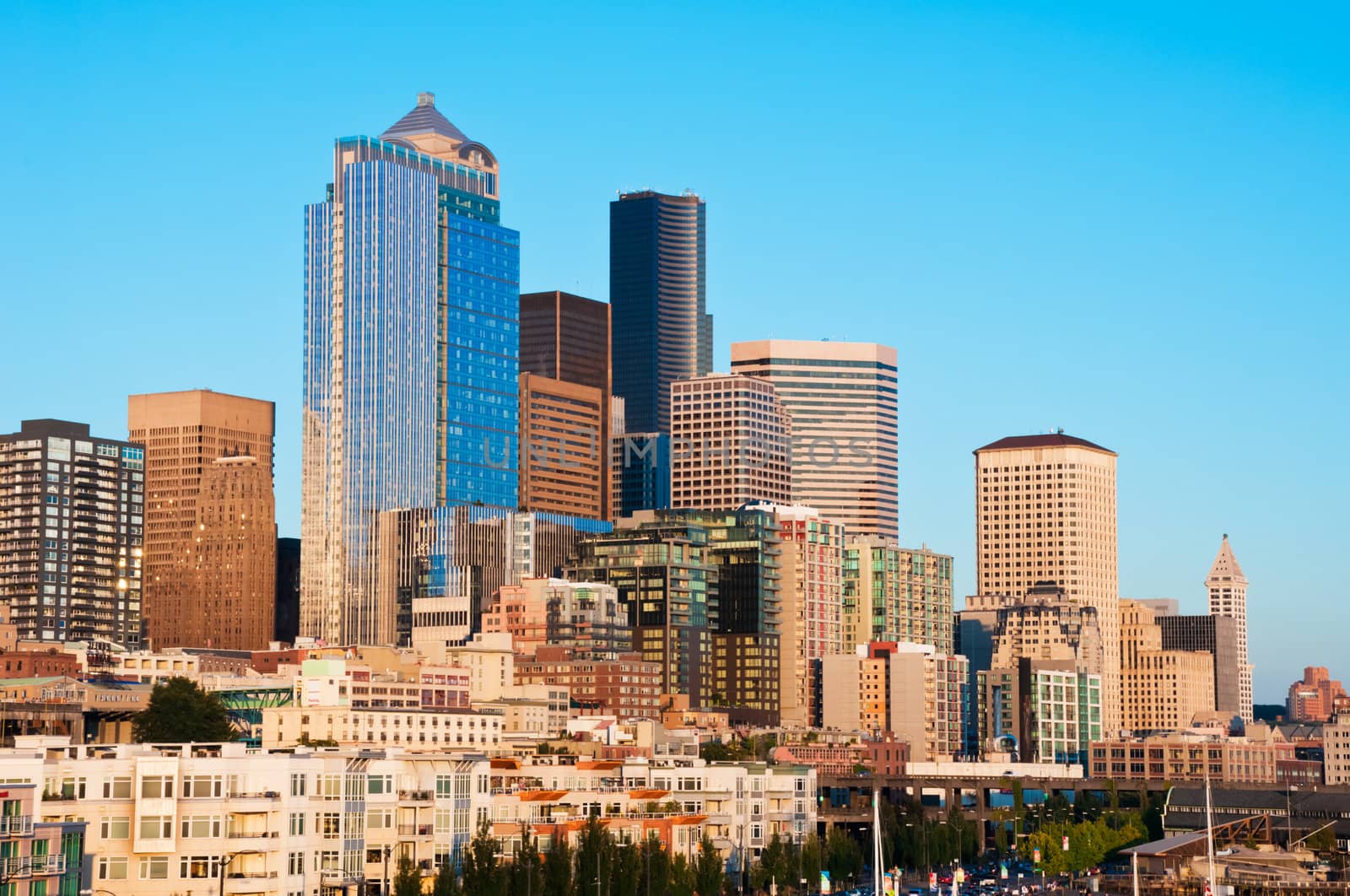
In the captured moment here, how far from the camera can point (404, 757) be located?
636 feet

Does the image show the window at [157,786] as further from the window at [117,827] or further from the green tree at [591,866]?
the green tree at [591,866]

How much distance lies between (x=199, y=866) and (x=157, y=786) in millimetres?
6733

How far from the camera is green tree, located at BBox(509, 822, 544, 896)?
188 meters

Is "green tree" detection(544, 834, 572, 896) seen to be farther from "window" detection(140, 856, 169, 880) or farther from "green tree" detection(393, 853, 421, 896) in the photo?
"window" detection(140, 856, 169, 880)

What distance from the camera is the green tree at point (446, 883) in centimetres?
17700

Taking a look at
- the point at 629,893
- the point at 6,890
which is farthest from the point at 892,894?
the point at 6,890

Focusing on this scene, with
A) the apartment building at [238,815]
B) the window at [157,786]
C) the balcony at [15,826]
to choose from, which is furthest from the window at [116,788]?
the balcony at [15,826]

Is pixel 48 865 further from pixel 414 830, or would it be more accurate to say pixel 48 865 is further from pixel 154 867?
pixel 414 830

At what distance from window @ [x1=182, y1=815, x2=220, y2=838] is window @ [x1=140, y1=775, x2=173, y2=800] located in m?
2.30

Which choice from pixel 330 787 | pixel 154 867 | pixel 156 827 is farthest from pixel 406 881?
pixel 156 827

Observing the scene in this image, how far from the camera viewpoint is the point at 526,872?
188 meters

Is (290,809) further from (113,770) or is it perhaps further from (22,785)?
(22,785)

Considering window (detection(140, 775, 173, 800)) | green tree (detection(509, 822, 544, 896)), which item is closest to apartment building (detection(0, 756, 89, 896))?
window (detection(140, 775, 173, 800))

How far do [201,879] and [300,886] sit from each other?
31.5 ft
